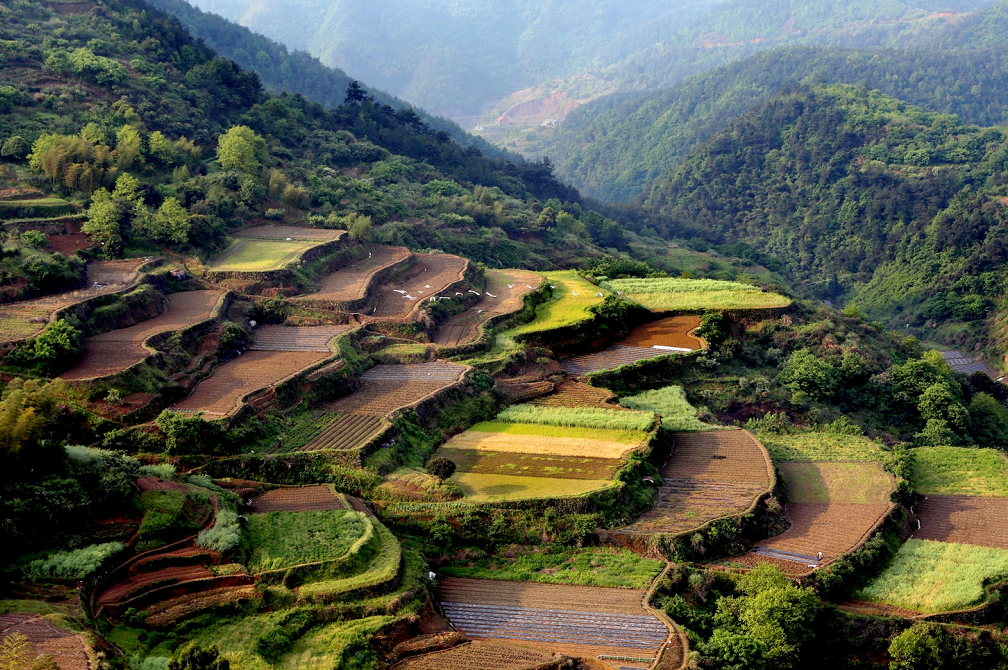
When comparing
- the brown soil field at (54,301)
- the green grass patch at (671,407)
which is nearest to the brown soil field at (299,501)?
the brown soil field at (54,301)

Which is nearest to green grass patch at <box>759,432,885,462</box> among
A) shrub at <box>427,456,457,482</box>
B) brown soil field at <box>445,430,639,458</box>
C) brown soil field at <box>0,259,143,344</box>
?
brown soil field at <box>445,430,639,458</box>

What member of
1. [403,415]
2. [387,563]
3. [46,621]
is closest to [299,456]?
[403,415]

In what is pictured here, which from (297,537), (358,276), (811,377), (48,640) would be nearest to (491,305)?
(358,276)

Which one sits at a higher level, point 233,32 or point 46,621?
point 233,32

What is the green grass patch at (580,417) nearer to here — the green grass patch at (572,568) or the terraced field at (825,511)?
the terraced field at (825,511)

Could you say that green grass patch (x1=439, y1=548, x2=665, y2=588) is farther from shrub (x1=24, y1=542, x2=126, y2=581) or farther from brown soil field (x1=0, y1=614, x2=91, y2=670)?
brown soil field (x1=0, y1=614, x2=91, y2=670)

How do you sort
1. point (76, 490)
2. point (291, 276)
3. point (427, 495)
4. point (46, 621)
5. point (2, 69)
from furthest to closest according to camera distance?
point (2, 69) → point (291, 276) → point (427, 495) → point (76, 490) → point (46, 621)

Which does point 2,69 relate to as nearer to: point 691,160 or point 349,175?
point 349,175
